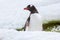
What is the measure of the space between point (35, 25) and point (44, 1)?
118 inches

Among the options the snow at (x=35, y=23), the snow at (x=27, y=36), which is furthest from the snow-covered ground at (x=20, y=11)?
the snow at (x=27, y=36)

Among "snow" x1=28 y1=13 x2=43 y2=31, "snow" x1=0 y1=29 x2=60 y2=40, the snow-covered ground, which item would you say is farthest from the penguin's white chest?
"snow" x1=0 y1=29 x2=60 y2=40

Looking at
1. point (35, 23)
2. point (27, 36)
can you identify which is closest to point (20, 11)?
point (35, 23)

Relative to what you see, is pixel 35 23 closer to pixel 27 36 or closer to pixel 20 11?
pixel 27 36

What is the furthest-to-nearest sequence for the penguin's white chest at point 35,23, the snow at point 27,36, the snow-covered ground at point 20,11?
the snow-covered ground at point 20,11 < the penguin's white chest at point 35,23 < the snow at point 27,36

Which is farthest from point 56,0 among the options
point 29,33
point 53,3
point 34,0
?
point 29,33

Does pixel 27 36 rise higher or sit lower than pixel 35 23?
higher

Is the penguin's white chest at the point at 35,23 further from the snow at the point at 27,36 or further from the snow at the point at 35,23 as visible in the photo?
the snow at the point at 27,36

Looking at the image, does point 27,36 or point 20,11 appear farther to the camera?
point 20,11

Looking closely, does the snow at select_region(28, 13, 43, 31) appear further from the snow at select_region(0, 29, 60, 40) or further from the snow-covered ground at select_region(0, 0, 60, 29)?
the snow at select_region(0, 29, 60, 40)

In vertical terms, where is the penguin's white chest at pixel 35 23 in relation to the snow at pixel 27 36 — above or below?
below

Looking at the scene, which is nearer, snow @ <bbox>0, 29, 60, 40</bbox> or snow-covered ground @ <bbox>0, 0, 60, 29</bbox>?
snow @ <bbox>0, 29, 60, 40</bbox>

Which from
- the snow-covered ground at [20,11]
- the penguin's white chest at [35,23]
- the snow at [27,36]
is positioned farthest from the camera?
the snow-covered ground at [20,11]

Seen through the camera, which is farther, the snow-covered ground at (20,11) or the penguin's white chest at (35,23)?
the snow-covered ground at (20,11)
